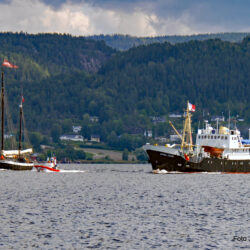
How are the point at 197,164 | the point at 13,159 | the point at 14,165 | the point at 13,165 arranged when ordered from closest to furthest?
the point at 197,164, the point at 13,165, the point at 14,165, the point at 13,159

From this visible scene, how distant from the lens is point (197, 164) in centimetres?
15000

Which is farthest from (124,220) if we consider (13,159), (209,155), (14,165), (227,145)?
(13,159)

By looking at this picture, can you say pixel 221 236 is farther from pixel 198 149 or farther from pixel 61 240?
pixel 198 149

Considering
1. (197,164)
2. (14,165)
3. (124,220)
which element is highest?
(197,164)

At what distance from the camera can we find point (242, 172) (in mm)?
156500

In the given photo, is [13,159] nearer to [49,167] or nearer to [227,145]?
[49,167]

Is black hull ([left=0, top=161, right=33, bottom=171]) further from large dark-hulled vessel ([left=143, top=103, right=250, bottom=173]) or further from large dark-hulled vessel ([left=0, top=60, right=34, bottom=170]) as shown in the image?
large dark-hulled vessel ([left=143, top=103, right=250, bottom=173])

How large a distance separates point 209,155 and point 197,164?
401 centimetres

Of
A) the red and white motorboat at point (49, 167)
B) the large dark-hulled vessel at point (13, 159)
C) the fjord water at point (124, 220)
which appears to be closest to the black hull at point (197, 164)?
the large dark-hulled vessel at point (13, 159)

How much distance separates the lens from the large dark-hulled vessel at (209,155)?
493 feet

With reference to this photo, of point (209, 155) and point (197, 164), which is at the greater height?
point (209, 155)

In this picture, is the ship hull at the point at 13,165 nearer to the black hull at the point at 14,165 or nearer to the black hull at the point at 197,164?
the black hull at the point at 14,165

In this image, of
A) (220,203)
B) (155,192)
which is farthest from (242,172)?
(220,203)

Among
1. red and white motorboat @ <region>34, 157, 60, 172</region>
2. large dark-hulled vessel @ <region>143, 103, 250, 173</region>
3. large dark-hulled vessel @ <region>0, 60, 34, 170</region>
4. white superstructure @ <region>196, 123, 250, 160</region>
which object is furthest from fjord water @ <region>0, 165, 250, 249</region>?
red and white motorboat @ <region>34, 157, 60, 172</region>
